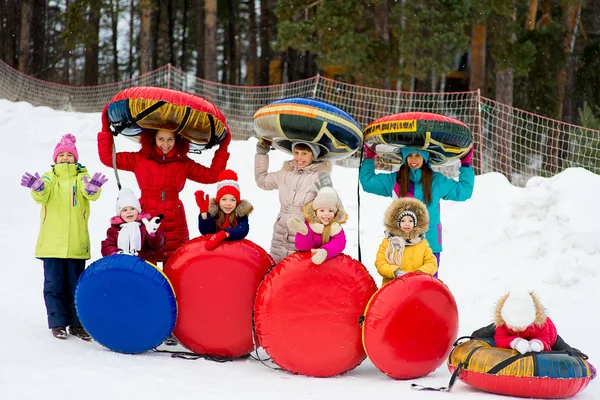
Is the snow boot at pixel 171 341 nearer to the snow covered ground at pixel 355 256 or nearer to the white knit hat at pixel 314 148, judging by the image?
the snow covered ground at pixel 355 256

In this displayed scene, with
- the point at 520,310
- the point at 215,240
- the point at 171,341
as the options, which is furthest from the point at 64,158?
the point at 520,310

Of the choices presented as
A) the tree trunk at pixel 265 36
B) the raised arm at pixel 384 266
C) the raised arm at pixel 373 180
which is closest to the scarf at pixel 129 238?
the raised arm at pixel 384 266

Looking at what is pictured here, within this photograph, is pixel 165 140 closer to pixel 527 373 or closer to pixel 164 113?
pixel 164 113

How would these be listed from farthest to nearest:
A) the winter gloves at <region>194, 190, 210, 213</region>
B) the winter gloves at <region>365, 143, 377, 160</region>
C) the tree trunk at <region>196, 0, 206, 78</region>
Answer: the tree trunk at <region>196, 0, 206, 78</region> < the winter gloves at <region>365, 143, 377, 160</region> < the winter gloves at <region>194, 190, 210, 213</region>

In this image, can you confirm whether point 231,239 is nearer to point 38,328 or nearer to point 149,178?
point 149,178

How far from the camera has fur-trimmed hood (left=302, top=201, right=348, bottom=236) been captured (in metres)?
5.21

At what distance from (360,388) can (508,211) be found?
15.7 ft

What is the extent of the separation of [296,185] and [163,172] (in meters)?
1.10

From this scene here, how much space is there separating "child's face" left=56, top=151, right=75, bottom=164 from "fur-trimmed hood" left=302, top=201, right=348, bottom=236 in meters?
1.95

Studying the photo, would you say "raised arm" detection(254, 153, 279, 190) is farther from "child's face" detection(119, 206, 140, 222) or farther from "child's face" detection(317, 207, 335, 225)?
"child's face" detection(119, 206, 140, 222)

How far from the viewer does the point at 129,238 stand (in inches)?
217

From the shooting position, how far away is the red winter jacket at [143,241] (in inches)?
222

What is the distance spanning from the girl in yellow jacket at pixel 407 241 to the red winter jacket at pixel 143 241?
169 centimetres

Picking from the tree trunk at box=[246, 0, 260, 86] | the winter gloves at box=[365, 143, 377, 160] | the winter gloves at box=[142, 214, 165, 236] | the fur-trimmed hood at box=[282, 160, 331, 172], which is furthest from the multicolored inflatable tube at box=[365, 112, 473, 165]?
the tree trunk at box=[246, 0, 260, 86]
